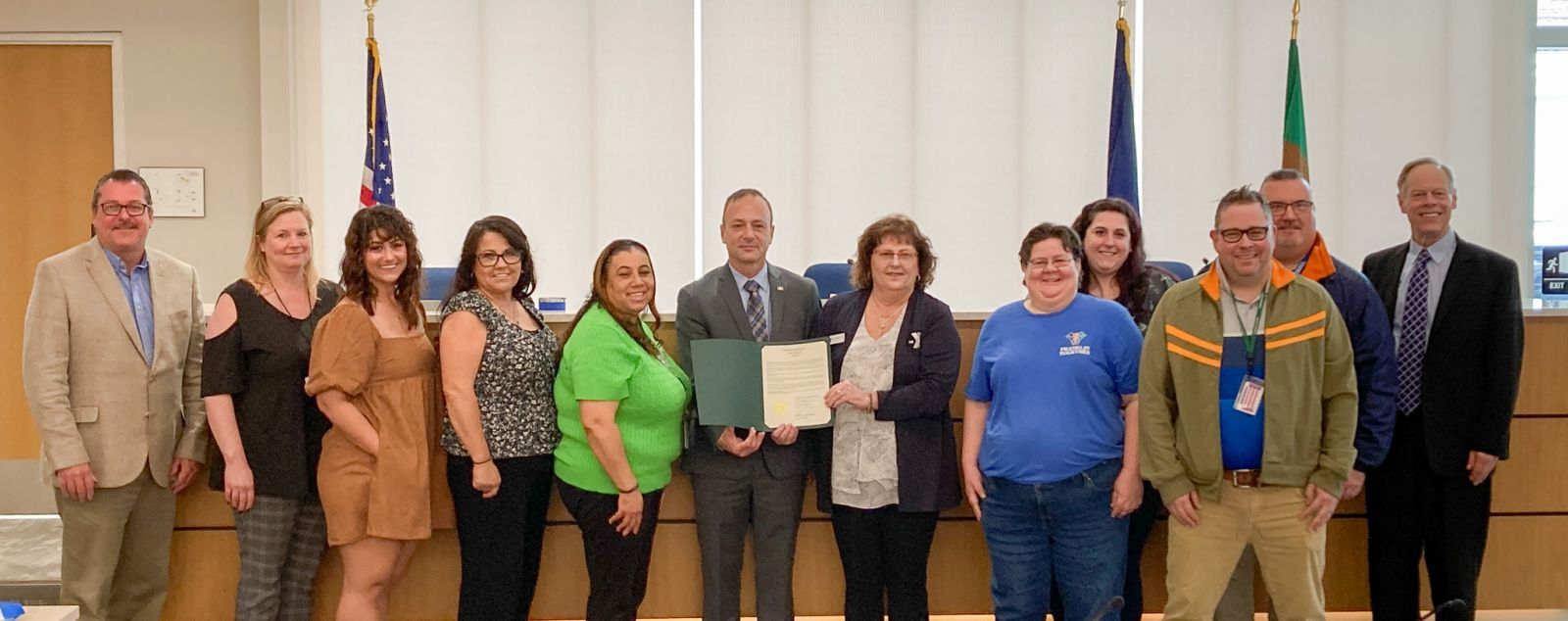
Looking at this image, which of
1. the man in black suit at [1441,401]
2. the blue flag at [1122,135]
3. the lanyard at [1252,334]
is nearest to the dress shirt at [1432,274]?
the man in black suit at [1441,401]

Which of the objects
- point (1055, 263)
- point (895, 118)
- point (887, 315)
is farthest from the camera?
point (895, 118)

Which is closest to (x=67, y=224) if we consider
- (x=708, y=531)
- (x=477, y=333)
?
(x=477, y=333)

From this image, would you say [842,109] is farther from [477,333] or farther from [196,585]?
[196,585]

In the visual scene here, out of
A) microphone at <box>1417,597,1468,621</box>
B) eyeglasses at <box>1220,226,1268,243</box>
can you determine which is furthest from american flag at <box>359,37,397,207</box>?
microphone at <box>1417,597,1468,621</box>

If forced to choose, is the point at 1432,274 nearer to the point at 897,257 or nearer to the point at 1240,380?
the point at 1240,380

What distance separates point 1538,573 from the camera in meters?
3.53

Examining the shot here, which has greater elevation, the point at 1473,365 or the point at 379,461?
the point at 1473,365

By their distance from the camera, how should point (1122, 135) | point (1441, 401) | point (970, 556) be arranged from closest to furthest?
point (1441, 401), point (970, 556), point (1122, 135)

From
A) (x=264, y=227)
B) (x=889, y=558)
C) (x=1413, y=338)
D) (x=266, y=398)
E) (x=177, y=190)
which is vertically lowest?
(x=889, y=558)

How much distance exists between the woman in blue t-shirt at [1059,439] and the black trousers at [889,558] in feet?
0.68

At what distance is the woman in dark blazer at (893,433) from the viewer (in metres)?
2.87

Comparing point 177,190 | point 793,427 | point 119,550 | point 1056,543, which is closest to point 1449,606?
point 1056,543

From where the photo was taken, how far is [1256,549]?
2781 millimetres

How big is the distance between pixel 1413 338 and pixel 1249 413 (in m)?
0.85
